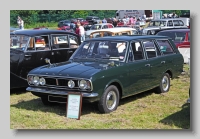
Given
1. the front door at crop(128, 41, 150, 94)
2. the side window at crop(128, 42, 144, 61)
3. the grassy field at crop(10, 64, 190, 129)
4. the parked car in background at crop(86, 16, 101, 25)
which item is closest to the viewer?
the grassy field at crop(10, 64, 190, 129)

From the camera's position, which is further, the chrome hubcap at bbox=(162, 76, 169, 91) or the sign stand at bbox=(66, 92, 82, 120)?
the chrome hubcap at bbox=(162, 76, 169, 91)

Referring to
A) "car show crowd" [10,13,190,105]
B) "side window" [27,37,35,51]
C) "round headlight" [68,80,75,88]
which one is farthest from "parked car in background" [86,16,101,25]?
"round headlight" [68,80,75,88]

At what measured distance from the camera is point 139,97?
800 cm

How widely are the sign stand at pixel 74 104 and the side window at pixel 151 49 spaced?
2.37 metres

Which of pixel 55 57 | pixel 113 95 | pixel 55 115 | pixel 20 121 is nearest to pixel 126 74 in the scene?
pixel 113 95

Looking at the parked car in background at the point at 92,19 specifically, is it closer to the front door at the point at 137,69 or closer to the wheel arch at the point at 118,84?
the front door at the point at 137,69

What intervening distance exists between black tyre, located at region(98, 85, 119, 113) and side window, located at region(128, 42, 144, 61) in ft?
2.97

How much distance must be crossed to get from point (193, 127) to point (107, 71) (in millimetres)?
1839

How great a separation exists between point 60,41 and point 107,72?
11.5ft

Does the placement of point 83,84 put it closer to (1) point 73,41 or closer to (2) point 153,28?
(1) point 73,41

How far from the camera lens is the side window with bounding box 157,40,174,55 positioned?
8.43 metres

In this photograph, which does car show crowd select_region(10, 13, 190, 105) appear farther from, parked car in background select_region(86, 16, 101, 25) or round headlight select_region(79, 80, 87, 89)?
round headlight select_region(79, 80, 87, 89)

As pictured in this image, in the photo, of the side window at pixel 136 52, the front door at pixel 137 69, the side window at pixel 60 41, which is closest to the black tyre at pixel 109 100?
the front door at pixel 137 69

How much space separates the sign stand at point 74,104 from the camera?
611 cm
